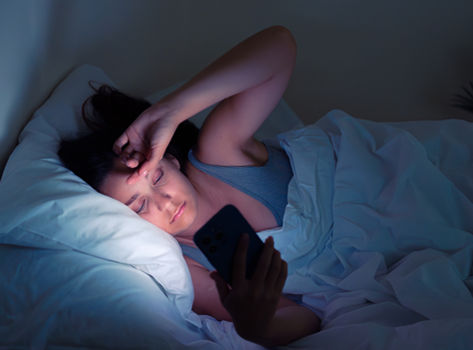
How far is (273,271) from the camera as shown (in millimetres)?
661

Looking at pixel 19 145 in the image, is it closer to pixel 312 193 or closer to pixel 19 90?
pixel 19 90

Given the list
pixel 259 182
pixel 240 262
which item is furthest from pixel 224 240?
pixel 259 182

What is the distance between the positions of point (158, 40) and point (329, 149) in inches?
35.6

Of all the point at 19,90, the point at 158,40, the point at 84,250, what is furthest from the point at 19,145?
the point at 158,40

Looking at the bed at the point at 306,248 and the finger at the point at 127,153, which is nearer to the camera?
the bed at the point at 306,248

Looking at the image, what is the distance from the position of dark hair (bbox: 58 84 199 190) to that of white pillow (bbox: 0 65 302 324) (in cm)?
6

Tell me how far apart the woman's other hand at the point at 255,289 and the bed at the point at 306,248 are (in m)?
0.15

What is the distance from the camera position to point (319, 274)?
1.01 m

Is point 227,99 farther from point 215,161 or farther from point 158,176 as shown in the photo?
point 158,176

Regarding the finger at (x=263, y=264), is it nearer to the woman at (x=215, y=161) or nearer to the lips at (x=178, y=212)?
the woman at (x=215, y=161)

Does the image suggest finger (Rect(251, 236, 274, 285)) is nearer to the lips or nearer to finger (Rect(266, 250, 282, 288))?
finger (Rect(266, 250, 282, 288))

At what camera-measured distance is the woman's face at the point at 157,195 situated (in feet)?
3.10

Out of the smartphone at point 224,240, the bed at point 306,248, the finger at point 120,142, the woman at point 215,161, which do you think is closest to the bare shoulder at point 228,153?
the woman at point 215,161

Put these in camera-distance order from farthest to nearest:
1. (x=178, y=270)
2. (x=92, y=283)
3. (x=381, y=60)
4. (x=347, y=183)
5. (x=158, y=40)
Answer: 1. (x=381, y=60)
2. (x=158, y=40)
3. (x=347, y=183)
4. (x=178, y=270)
5. (x=92, y=283)
